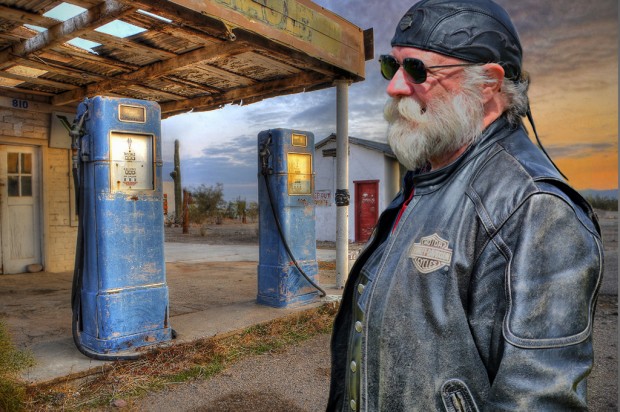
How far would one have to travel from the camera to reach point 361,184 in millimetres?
19172

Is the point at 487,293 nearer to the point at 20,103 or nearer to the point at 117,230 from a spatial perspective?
the point at 117,230

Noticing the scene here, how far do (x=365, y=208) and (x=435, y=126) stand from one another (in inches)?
693

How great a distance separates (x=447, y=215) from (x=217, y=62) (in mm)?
5996

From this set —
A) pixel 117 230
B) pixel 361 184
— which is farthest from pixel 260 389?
pixel 361 184

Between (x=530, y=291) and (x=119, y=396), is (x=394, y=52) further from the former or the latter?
(x=119, y=396)

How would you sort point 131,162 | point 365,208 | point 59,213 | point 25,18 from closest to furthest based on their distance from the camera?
1. point 131,162
2. point 25,18
3. point 59,213
4. point 365,208

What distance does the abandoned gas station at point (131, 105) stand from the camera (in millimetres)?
4484

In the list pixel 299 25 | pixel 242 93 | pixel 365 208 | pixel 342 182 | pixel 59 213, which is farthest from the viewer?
pixel 365 208

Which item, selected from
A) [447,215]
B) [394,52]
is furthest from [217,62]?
[447,215]

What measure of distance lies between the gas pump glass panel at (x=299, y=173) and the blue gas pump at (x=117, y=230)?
215 cm

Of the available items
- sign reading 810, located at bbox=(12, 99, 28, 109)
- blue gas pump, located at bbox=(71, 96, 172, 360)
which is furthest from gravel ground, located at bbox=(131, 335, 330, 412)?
sign reading 810, located at bbox=(12, 99, 28, 109)

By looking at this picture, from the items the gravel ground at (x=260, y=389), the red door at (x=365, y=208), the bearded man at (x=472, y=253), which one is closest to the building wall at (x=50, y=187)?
the gravel ground at (x=260, y=389)

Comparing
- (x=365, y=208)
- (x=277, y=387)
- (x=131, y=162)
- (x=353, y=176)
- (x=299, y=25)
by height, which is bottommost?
(x=277, y=387)

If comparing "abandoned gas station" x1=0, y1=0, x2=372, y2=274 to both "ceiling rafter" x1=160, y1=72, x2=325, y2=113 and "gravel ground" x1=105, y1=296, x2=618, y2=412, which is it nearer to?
"ceiling rafter" x1=160, y1=72, x2=325, y2=113
